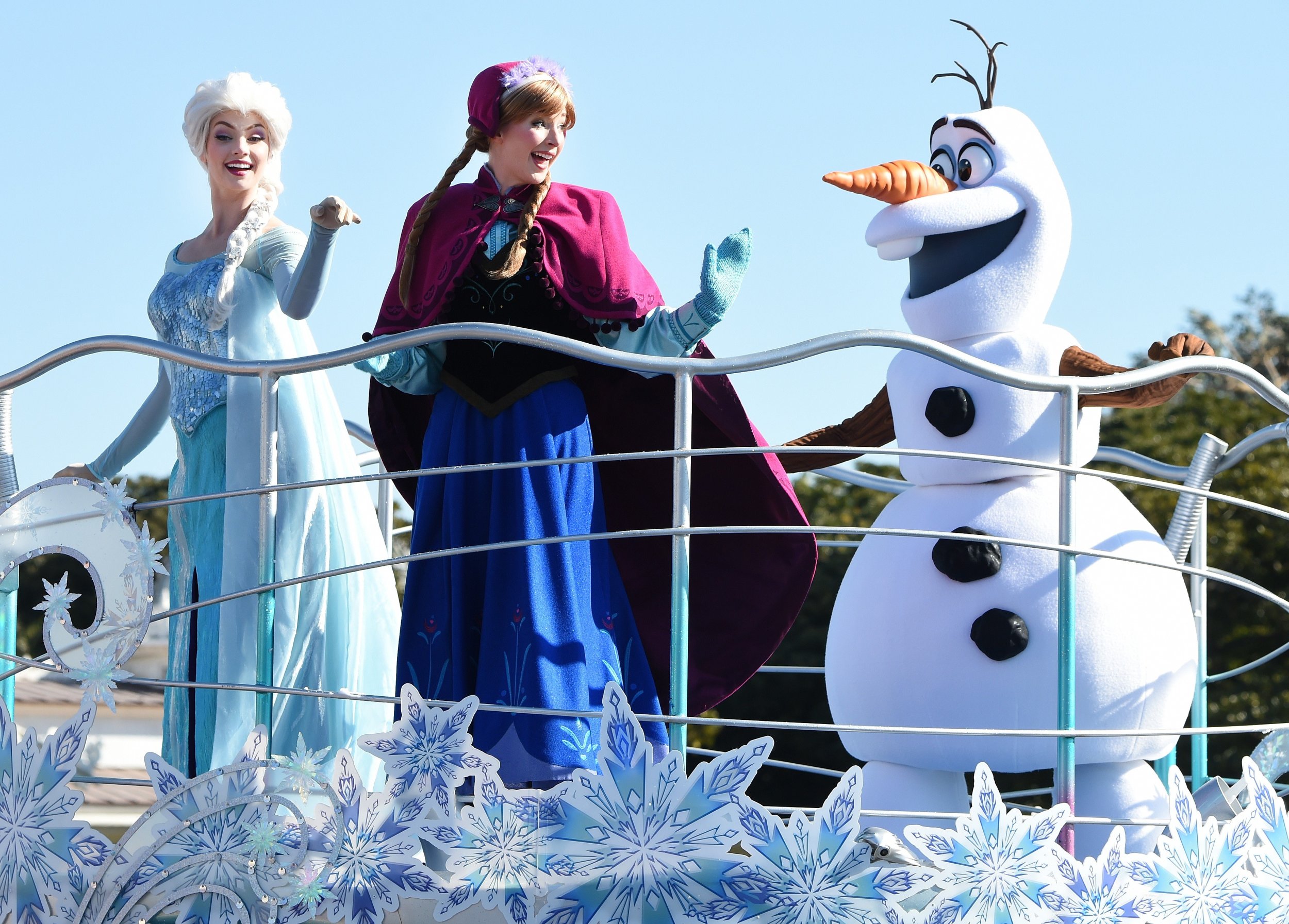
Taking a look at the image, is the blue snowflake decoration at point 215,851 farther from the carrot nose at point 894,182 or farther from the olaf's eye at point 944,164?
the olaf's eye at point 944,164

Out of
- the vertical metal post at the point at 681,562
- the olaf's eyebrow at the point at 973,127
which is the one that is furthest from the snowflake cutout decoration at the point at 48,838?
the olaf's eyebrow at the point at 973,127

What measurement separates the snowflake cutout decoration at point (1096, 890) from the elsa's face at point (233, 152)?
2.42 m

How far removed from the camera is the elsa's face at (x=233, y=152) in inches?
148

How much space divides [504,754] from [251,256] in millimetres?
1382

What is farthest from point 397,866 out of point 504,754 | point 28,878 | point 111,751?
point 111,751

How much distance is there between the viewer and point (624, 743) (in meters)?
2.68

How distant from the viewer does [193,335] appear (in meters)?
3.66

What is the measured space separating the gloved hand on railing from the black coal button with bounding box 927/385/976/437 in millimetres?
1217

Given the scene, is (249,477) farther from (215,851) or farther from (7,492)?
(215,851)

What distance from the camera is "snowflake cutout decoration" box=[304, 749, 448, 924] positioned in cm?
274

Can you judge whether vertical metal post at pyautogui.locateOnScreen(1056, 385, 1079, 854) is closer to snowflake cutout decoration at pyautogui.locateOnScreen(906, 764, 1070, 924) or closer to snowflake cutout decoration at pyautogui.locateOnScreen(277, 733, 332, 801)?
snowflake cutout decoration at pyautogui.locateOnScreen(906, 764, 1070, 924)

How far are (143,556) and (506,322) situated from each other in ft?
2.85

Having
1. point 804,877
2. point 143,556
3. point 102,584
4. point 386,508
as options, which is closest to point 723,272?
point 804,877

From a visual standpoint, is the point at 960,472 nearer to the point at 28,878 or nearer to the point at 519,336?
the point at 519,336
